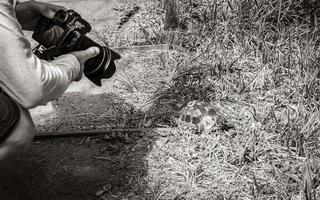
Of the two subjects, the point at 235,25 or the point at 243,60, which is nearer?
the point at 243,60

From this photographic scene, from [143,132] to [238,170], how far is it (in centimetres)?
75

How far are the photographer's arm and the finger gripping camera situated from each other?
0.73ft

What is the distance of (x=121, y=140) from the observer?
3180 mm

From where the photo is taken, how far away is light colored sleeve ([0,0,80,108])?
2.02 meters

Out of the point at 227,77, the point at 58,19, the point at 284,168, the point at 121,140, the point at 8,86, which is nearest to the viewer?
the point at 8,86

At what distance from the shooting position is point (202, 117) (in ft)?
10.4

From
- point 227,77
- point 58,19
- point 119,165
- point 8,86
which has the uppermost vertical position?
point 58,19

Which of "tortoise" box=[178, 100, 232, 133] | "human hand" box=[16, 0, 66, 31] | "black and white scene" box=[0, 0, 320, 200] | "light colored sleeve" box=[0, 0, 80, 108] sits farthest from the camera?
"tortoise" box=[178, 100, 232, 133]

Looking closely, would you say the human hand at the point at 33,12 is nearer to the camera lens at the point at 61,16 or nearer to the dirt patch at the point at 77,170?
the camera lens at the point at 61,16

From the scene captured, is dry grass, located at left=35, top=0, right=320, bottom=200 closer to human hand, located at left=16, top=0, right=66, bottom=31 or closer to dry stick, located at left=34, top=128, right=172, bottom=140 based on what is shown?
dry stick, located at left=34, top=128, right=172, bottom=140

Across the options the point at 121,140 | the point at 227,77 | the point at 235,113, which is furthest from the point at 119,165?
the point at 227,77

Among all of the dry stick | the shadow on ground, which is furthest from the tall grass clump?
the dry stick

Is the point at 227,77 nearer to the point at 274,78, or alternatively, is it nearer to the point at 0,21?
the point at 274,78

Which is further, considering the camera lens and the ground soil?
the ground soil
